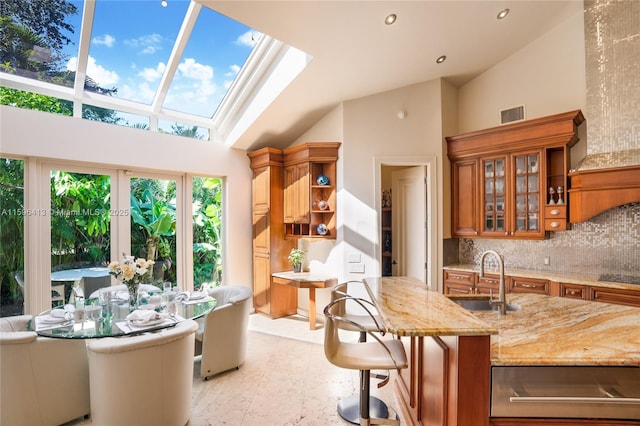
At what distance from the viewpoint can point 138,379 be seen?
2.17m

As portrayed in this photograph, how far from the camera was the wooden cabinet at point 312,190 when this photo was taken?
455cm

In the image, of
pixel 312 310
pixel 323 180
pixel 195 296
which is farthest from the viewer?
pixel 323 180

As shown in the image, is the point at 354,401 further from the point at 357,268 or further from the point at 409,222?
the point at 409,222

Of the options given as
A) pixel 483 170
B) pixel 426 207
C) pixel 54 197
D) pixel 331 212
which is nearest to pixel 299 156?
pixel 331 212

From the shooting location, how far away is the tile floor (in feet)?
8.17

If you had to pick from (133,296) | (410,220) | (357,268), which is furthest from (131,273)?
(410,220)

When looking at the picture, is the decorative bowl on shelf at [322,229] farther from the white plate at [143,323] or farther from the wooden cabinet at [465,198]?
the white plate at [143,323]

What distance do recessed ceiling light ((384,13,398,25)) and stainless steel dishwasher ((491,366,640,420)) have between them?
2996 mm

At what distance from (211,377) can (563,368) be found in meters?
2.85

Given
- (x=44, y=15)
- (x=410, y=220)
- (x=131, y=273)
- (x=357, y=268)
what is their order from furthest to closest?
(x=410, y=220) → (x=357, y=268) → (x=44, y=15) → (x=131, y=273)

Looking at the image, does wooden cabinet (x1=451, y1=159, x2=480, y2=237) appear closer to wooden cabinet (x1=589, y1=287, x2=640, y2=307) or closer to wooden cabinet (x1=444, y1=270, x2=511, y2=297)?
wooden cabinet (x1=444, y1=270, x2=511, y2=297)

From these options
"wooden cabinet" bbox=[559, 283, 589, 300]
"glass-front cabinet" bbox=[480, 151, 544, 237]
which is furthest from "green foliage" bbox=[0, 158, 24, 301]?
"wooden cabinet" bbox=[559, 283, 589, 300]

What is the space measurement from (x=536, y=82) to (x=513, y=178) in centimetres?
133

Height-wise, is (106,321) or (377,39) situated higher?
(377,39)
